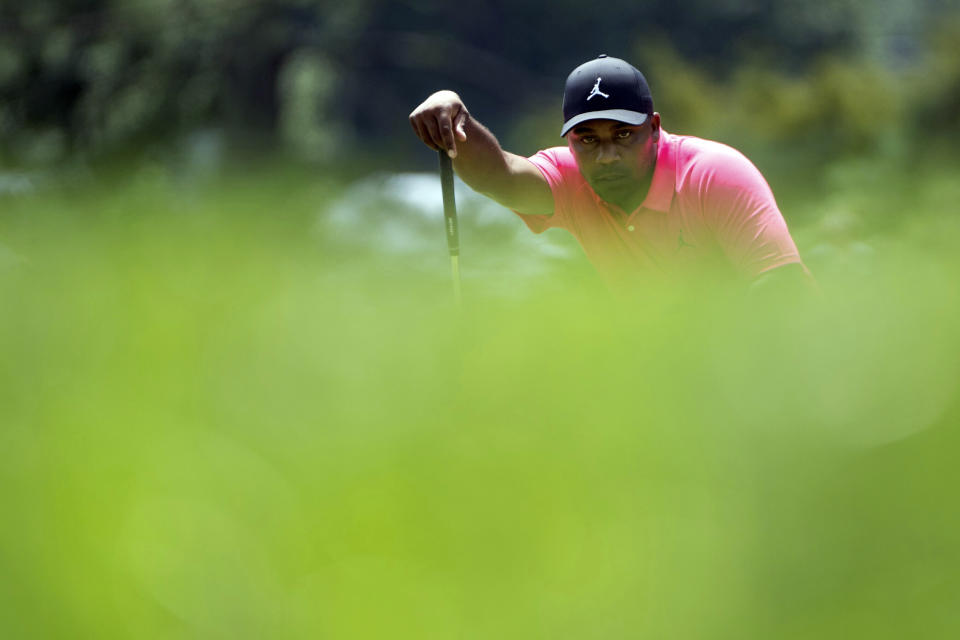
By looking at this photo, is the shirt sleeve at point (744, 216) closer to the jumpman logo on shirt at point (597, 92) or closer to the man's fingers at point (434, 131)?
the jumpman logo on shirt at point (597, 92)

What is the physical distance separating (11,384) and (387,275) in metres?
1.00

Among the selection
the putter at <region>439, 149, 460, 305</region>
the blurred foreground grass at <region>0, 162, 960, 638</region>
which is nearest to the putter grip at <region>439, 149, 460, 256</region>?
the putter at <region>439, 149, 460, 305</region>

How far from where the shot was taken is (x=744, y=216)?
3.88 m

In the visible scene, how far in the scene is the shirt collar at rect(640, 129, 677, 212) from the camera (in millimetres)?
4188

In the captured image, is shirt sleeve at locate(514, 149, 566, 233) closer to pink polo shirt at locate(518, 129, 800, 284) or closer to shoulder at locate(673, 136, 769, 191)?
pink polo shirt at locate(518, 129, 800, 284)

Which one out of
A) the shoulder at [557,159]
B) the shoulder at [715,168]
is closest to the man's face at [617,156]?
the shoulder at [715,168]

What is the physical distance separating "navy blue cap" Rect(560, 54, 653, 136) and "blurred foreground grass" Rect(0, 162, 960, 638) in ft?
10.8

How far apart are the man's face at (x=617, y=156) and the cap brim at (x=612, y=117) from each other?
37 millimetres

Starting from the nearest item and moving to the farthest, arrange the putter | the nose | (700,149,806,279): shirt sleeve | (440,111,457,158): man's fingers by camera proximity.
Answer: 1. the putter
2. (700,149,806,279): shirt sleeve
3. (440,111,457,158): man's fingers
4. the nose

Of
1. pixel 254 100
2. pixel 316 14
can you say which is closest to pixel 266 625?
pixel 254 100

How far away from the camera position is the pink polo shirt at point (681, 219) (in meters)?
3.84

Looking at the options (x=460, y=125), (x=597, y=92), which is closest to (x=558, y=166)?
(x=597, y=92)

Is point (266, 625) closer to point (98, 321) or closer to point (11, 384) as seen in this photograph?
point (11, 384)

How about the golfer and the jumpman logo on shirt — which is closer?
the golfer
